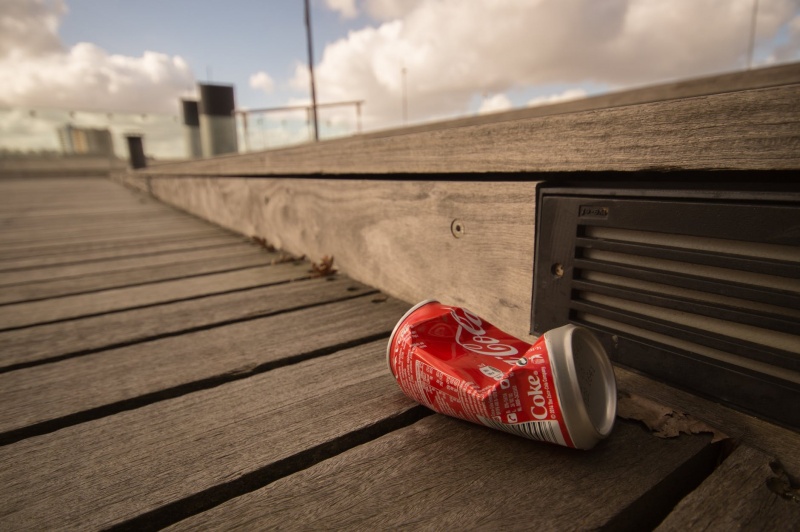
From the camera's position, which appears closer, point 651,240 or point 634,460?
point 634,460

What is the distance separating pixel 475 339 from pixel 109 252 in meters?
2.27

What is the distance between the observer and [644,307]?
2.53ft

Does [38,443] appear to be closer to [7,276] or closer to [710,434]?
[710,434]

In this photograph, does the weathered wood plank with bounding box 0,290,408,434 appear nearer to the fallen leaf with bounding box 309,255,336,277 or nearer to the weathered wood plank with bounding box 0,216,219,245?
the fallen leaf with bounding box 309,255,336,277

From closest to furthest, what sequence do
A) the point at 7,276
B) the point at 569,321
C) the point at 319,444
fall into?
the point at 319,444 < the point at 569,321 < the point at 7,276

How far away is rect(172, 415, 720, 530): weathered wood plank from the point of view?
0.54 m

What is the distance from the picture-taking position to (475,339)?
2.56 ft

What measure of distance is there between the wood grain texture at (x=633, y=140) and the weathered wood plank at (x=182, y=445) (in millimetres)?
542

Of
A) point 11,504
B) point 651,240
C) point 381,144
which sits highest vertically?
point 381,144

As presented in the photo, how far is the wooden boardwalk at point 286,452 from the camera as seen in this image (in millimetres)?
549

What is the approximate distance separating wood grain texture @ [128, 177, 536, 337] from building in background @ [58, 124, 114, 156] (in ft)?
54.1

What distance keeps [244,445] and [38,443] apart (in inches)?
14.3

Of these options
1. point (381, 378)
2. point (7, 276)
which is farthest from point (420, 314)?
point (7, 276)

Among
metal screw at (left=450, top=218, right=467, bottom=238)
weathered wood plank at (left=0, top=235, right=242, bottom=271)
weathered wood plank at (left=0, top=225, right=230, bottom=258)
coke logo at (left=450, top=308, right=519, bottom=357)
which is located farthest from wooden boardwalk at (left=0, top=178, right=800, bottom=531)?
weathered wood plank at (left=0, top=225, right=230, bottom=258)
